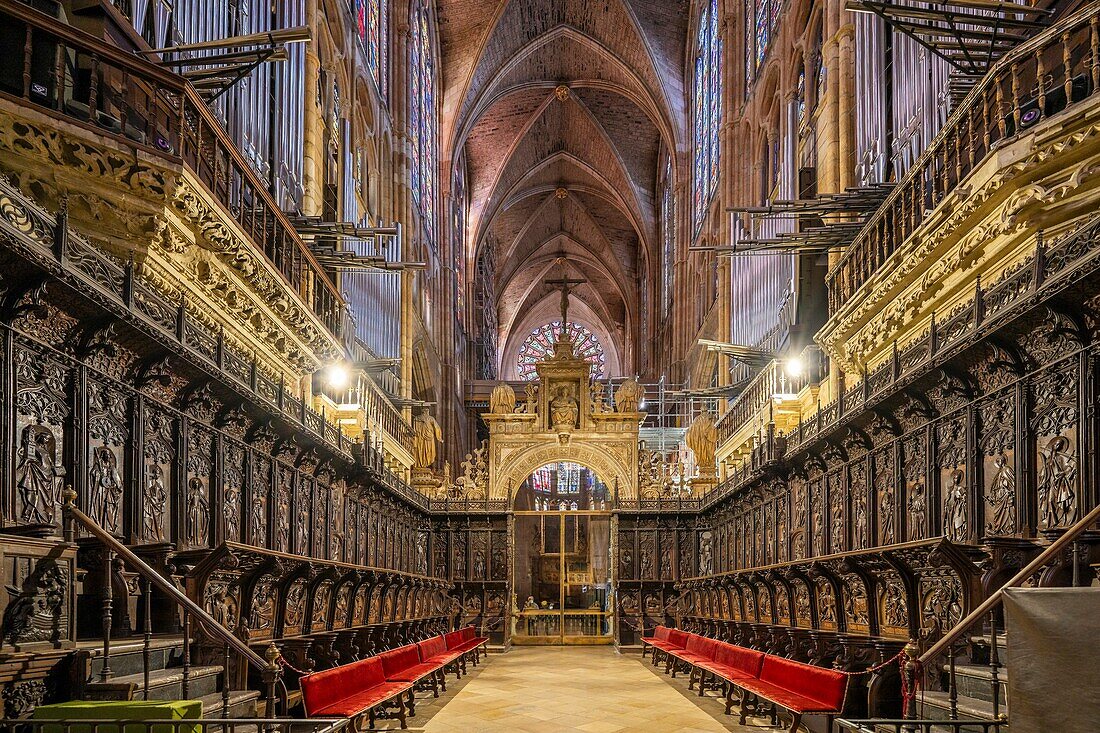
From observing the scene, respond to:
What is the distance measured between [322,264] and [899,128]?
947 centimetres

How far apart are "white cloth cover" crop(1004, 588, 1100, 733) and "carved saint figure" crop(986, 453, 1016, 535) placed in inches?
152

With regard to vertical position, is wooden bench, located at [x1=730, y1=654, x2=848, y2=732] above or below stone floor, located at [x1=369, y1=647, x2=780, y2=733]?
above

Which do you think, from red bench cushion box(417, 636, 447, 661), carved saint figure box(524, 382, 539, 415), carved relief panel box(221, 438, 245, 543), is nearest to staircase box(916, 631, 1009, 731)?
carved relief panel box(221, 438, 245, 543)

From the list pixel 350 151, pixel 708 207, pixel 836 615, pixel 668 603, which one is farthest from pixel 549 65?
pixel 836 615

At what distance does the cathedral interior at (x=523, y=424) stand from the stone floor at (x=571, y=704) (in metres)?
0.11

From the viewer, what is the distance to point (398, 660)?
10992mm

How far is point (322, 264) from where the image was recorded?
55.7 ft

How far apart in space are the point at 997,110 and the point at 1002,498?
3.66 meters

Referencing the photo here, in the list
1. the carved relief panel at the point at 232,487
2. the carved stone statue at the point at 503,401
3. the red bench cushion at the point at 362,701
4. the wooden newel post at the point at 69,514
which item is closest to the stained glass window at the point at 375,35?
the carved stone statue at the point at 503,401

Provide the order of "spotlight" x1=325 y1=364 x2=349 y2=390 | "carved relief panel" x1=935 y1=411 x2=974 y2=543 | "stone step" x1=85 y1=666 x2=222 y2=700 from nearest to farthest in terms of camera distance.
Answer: "stone step" x1=85 y1=666 x2=222 y2=700
"carved relief panel" x1=935 y1=411 x2=974 y2=543
"spotlight" x1=325 y1=364 x2=349 y2=390

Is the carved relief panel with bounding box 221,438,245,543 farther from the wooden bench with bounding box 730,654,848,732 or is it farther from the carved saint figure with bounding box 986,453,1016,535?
the carved saint figure with bounding box 986,453,1016,535

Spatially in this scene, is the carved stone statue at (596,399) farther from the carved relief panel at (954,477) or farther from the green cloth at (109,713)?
the green cloth at (109,713)

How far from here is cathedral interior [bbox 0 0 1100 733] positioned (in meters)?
5.98

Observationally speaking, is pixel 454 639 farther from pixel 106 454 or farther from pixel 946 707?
pixel 946 707
